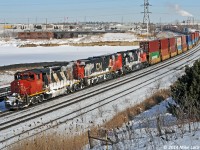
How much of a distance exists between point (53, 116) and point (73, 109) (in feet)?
6.85

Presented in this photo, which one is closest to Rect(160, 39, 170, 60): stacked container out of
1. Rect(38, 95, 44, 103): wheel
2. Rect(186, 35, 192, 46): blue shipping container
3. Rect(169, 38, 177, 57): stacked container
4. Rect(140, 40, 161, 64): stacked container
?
Rect(140, 40, 161, 64): stacked container

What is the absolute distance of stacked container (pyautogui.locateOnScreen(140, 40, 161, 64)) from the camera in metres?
47.2

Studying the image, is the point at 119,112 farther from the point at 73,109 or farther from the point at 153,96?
the point at 153,96

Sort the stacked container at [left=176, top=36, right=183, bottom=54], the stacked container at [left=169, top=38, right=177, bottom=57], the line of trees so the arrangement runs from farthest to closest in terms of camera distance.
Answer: the stacked container at [left=176, top=36, right=183, bottom=54], the stacked container at [left=169, top=38, right=177, bottom=57], the line of trees

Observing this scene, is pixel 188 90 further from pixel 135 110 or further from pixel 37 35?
pixel 37 35

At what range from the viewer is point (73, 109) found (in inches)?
894

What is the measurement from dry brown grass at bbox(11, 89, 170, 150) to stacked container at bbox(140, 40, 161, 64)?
21344mm

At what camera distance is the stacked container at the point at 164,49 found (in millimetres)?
52250

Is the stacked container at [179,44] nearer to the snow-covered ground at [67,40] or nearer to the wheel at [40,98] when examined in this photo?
the wheel at [40,98]

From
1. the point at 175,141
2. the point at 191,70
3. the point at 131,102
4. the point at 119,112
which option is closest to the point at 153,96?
the point at 131,102

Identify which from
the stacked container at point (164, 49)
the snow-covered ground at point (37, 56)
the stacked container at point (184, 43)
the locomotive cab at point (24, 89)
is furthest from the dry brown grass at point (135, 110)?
the stacked container at point (184, 43)

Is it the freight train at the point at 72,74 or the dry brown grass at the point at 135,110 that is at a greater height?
the freight train at the point at 72,74

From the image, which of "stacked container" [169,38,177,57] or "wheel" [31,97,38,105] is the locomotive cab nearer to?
"wheel" [31,97,38,105]

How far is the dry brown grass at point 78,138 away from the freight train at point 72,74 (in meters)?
7.37
